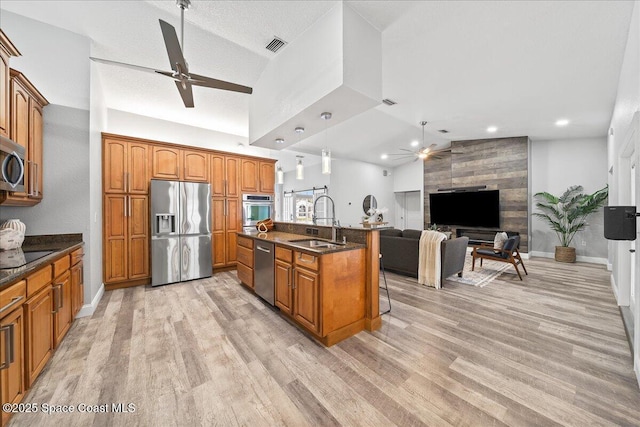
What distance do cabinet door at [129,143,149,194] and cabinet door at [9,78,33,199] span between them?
1609 mm

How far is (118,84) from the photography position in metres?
3.84

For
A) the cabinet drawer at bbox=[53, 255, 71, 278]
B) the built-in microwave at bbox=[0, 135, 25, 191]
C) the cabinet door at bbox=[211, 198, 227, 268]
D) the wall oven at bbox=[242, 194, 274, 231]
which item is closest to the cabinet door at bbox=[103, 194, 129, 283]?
the cabinet door at bbox=[211, 198, 227, 268]

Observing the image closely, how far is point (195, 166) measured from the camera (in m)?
4.72

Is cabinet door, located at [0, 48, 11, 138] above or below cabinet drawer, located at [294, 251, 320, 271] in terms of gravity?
above

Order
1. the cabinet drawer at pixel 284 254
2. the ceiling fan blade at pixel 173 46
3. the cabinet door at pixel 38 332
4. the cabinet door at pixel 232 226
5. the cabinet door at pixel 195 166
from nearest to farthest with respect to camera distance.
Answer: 1. the cabinet door at pixel 38 332
2. the ceiling fan blade at pixel 173 46
3. the cabinet drawer at pixel 284 254
4. the cabinet door at pixel 195 166
5. the cabinet door at pixel 232 226

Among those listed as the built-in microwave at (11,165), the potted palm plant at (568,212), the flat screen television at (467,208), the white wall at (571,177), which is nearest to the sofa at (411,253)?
the flat screen television at (467,208)

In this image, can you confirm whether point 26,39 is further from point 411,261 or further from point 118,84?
point 411,261

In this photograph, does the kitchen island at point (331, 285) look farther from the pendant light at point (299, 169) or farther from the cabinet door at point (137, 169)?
the cabinet door at point (137, 169)

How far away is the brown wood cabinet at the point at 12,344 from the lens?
1.36m

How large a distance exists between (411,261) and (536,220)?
4721 millimetres

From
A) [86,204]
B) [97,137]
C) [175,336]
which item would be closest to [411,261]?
[175,336]

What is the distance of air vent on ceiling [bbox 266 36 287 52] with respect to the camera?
2842mm

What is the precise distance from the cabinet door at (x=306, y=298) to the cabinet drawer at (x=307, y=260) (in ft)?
0.18

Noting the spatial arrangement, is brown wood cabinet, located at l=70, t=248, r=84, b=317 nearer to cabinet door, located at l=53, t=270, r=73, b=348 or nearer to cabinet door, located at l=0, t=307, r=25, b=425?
cabinet door, located at l=53, t=270, r=73, b=348
